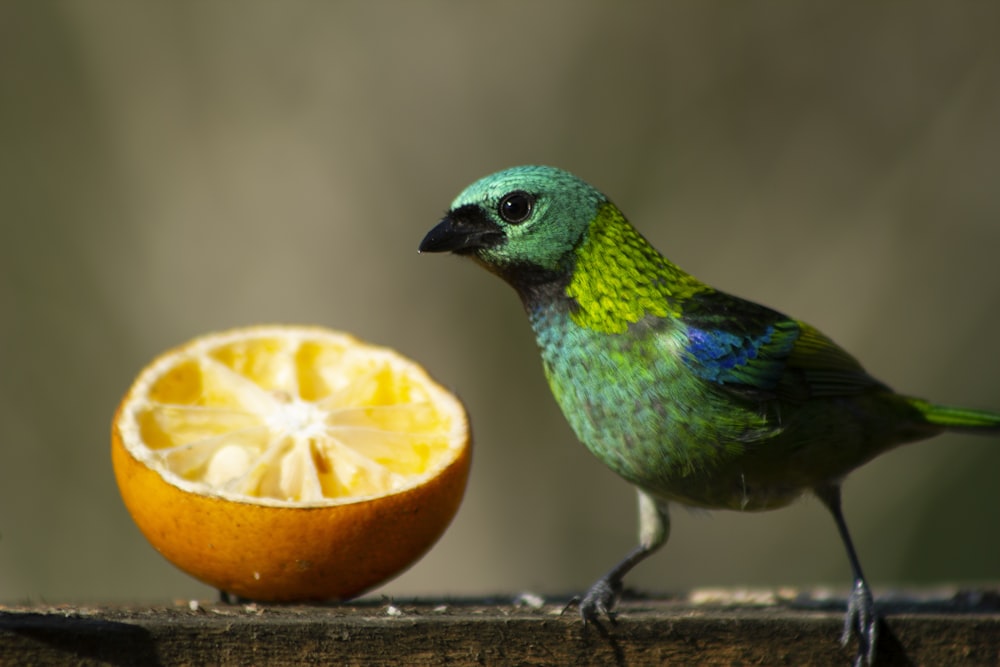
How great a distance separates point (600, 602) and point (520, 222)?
1.13m

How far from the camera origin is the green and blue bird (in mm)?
3533

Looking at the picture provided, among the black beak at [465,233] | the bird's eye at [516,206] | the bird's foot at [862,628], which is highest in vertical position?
the bird's eye at [516,206]

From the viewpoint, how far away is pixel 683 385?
3541 millimetres

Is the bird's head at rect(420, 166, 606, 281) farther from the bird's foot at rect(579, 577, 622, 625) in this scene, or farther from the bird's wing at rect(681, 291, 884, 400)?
the bird's foot at rect(579, 577, 622, 625)

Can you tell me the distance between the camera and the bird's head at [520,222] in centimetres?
367

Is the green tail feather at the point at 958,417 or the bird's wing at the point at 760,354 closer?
the bird's wing at the point at 760,354

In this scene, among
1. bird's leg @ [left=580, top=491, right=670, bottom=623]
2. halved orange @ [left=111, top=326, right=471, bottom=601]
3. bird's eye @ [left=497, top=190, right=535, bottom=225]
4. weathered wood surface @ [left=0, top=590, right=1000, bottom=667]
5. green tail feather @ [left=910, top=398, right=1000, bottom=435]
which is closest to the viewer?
weathered wood surface @ [left=0, top=590, right=1000, bottom=667]

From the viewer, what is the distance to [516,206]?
12.1 ft

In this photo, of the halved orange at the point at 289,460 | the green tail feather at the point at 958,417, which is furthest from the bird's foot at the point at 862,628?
the halved orange at the point at 289,460

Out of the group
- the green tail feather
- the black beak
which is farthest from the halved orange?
the green tail feather

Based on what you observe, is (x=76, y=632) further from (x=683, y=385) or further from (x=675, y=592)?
(x=675, y=592)

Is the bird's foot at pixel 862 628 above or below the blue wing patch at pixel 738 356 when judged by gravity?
below

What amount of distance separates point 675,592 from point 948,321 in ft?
15.8

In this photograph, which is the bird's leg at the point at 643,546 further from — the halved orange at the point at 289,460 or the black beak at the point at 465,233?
the black beak at the point at 465,233
